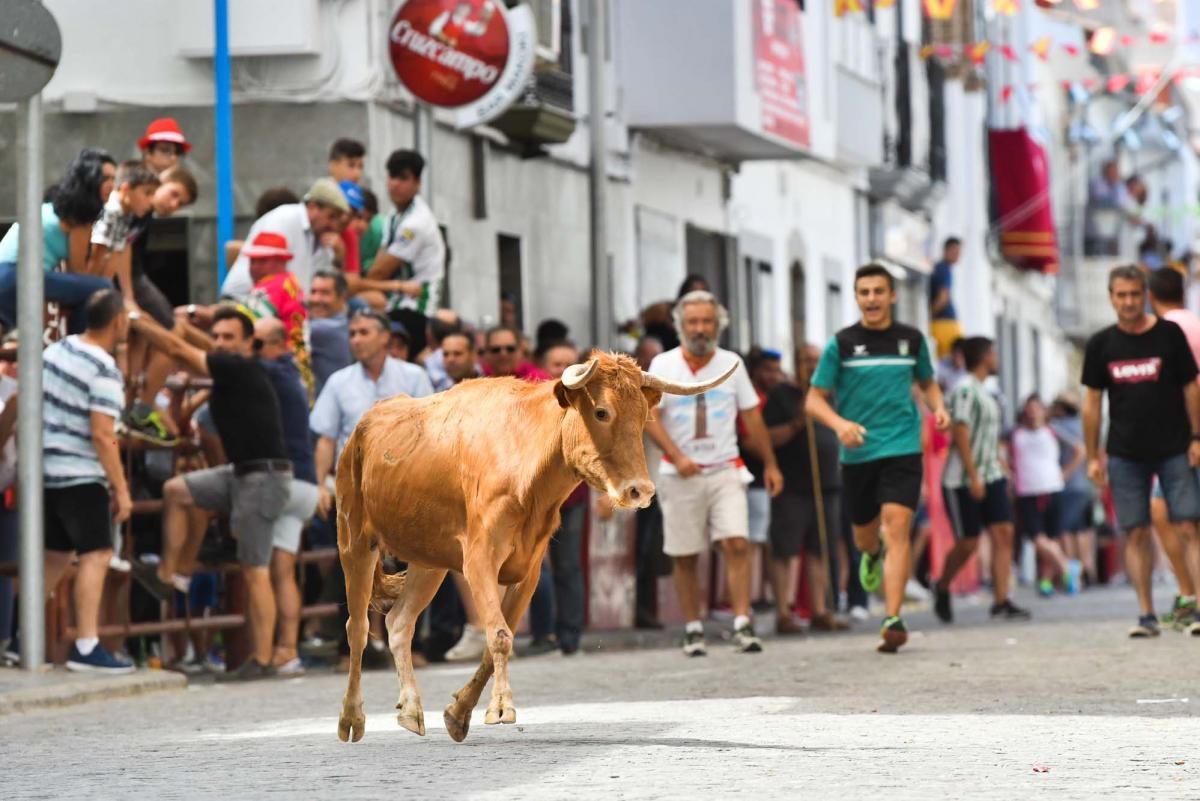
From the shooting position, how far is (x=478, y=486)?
35.9 ft

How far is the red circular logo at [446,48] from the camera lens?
902 inches

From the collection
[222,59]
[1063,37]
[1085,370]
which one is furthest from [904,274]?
[1085,370]

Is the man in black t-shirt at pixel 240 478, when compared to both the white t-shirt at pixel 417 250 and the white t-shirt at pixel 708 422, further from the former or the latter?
the white t-shirt at pixel 417 250

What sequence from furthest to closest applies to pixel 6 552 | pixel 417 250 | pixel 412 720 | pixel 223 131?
pixel 223 131 → pixel 417 250 → pixel 6 552 → pixel 412 720

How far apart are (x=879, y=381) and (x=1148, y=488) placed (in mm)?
1924

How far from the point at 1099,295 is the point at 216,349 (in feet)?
164

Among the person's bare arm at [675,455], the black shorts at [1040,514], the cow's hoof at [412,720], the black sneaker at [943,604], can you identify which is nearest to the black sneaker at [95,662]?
the person's bare arm at [675,455]

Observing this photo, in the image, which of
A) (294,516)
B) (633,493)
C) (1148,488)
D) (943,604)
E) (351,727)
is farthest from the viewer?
(943,604)

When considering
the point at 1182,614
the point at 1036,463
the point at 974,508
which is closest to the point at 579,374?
the point at 1182,614

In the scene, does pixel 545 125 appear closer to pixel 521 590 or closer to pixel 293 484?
pixel 293 484

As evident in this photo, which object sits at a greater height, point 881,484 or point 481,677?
point 881,484

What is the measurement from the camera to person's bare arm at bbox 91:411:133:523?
618 inches

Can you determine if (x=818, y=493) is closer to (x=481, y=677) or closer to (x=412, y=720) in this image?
(x=412, y=720)

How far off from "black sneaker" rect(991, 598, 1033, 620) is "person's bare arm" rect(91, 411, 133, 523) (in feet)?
30.5
